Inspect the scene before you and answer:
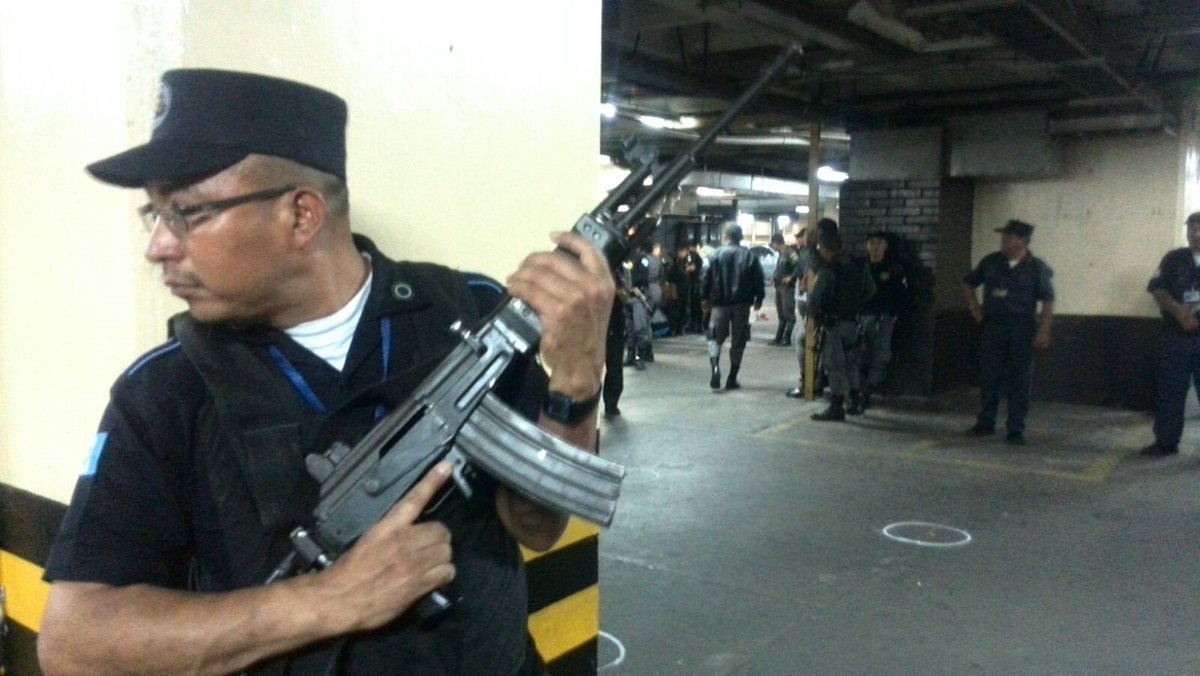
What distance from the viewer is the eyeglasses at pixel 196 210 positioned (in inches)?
50.0

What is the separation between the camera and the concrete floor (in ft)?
11.7

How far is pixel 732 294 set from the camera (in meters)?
9.23

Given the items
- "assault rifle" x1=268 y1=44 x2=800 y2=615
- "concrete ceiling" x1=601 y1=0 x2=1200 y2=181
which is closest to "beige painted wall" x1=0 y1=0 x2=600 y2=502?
"assault rifle" x1=268 y1=44 x2=800 y2=615

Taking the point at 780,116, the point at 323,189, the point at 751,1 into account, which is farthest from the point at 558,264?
the point at 780,116

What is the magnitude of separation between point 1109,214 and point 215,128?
8839mm

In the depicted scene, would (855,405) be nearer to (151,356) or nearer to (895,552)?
(895,552)

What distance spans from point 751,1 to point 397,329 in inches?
174

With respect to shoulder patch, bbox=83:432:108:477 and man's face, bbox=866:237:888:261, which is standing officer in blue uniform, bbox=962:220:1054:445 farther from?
shoulder patch, bbox=83:432:108:477

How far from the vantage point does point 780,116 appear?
8641 millimetres

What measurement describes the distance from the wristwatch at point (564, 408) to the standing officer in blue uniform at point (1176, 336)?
6.38 meters

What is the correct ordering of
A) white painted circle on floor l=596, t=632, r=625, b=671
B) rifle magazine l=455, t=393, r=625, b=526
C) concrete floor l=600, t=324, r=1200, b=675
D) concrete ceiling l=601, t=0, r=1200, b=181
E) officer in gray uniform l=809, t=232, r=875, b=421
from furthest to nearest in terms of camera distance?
officer in gray uniform l=809, t=232, r=875, b=421, concrete ceiling l=601, t=0, r=1200, b=181, concrete floor l=600, t=324, r=1200, b=675, white painted circle on floor l=596, t=632, r=625, b=671, rifle magazine l=455, t=393, r=625, b=526

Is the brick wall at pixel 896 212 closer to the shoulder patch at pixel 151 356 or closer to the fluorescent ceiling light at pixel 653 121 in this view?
the fluorescent ceiling light at pixel 653 121

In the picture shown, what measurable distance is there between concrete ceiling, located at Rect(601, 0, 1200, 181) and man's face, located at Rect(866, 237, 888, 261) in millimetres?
1280

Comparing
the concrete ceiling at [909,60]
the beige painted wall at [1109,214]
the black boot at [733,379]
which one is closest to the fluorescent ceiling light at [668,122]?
the concrete ceiling at [909,60]
